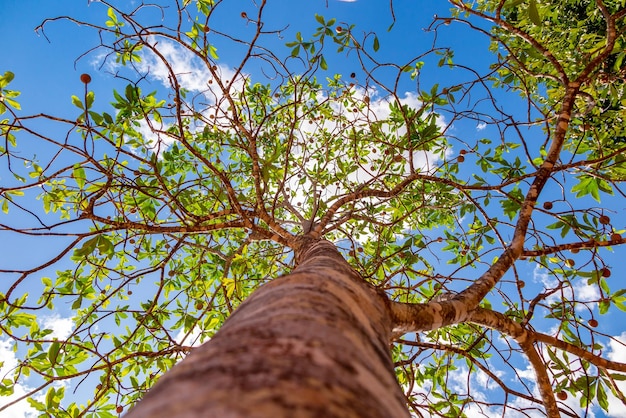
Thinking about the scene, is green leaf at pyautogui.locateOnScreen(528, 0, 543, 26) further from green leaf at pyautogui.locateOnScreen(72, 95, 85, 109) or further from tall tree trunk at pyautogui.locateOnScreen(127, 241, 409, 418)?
green leaf at pyautogui.locateOnScreen(72, 95, 85, 109)

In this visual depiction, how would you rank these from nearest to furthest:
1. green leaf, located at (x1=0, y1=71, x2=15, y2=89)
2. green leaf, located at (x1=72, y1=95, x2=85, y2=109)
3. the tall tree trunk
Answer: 1. the tall tree trunk
2. green leaf, located at (x1=72, y1=95, x2=85, y2=109)
3. green leaf, located at (x1=0, y1=71, x2=15, y2=89)

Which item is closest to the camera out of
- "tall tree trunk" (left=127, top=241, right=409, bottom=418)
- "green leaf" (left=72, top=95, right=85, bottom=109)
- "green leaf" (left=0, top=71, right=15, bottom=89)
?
"tall tree trunk" (left=127, top=241, right=409, bottom=418)

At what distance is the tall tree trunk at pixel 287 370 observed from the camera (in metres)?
0.36

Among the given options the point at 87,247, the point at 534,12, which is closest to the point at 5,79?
the point at 87,247

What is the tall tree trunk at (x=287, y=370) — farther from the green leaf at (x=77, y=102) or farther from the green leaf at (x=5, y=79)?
the green leaf at (x=5, y=79)

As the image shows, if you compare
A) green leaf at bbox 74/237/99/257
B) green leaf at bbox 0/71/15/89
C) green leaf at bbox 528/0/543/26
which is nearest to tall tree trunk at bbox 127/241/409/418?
green leaf at bbox 74/237/99/257

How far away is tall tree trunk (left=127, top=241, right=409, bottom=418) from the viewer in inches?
14.3

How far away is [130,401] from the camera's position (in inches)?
111

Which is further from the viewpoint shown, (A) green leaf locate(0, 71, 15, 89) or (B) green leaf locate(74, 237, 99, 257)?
(A) green leaf locate(0, 71, 15, 89)

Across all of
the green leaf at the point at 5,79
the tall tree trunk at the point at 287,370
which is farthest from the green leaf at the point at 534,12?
the green leaf at the point at 5,79

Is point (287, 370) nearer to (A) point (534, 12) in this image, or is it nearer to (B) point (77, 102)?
(A) point (534, 12)

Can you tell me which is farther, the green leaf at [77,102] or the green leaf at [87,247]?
the green leaf at [77,102]

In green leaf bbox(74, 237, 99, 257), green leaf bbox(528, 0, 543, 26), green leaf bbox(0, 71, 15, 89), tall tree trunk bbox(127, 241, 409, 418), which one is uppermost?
green leaf bbox(0, 71, 15, 89)

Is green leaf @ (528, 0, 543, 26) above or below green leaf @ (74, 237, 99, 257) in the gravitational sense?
above
